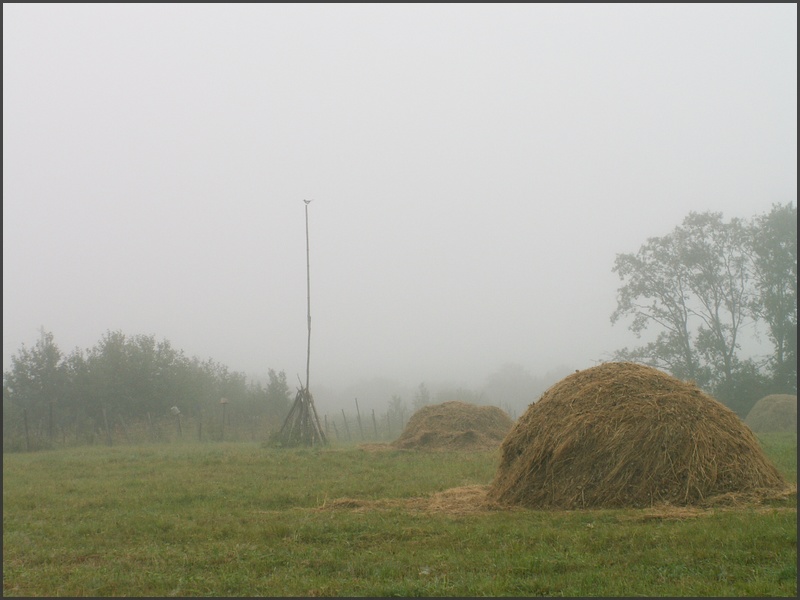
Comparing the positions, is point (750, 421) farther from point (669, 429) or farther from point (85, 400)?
point (85, 400)

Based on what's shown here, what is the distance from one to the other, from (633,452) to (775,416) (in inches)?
830

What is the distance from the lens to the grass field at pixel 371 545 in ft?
18.5

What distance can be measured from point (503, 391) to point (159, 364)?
127 ft

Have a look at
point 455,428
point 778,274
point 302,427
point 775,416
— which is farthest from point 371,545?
point 778,274

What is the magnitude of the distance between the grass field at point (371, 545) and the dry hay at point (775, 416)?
1799 centimetres

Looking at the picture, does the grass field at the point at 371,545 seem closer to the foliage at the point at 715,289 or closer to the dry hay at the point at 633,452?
the dry hay at the point at 633,452

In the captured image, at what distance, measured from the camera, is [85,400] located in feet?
118

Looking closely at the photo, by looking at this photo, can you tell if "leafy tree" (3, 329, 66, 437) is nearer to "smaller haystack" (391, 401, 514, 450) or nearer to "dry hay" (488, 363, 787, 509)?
"smaller haystack" (391, 401, 514, 450)

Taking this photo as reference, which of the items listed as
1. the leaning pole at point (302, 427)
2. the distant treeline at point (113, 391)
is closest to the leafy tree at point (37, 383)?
the distant treeline at point (113, 391)

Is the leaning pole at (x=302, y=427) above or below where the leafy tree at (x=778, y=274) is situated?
below

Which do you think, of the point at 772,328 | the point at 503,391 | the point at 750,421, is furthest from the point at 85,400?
the point at 503,391

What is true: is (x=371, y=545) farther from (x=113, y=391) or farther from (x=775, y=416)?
(x=113, y=391)

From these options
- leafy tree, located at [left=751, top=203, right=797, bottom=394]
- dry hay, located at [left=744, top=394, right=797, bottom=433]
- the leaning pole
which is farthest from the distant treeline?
leafy tree, located at [left=751, top=203, right=797, bottom=394]

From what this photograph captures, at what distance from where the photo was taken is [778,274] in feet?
127
